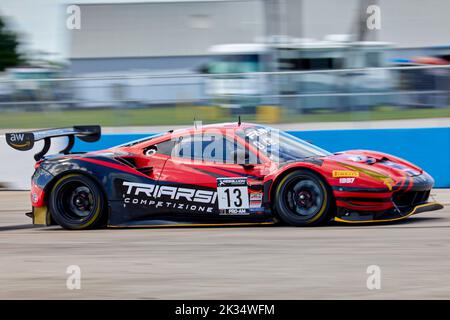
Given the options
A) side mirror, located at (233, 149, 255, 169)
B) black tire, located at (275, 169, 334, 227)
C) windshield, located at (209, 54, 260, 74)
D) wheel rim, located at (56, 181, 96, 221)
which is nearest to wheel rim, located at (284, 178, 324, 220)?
black tire, located at (275, 169, 334, 227)

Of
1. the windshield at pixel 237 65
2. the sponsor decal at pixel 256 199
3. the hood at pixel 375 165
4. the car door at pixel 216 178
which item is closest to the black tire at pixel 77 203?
the car door at pixel 216 178

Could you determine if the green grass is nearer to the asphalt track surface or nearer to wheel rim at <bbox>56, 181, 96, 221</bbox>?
the asphalt track surface

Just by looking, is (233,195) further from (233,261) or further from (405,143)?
(405,143)

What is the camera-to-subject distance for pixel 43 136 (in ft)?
33.3

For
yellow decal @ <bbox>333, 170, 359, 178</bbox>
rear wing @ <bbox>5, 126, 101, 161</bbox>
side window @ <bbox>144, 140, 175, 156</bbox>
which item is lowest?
yellow decal @ <bbox>333, 170, 359, 178</bbox>

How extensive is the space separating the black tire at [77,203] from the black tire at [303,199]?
1.96 meters

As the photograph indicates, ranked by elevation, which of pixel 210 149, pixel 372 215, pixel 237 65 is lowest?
pixel 372 215

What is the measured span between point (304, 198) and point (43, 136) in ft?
9.93

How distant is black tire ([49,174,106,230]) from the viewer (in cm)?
976

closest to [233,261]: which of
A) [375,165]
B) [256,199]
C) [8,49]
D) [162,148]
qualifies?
[256,199]

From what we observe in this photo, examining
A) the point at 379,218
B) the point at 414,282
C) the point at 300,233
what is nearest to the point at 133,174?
the point at 300,233

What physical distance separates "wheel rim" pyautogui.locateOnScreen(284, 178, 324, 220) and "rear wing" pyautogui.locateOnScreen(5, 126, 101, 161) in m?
2.50

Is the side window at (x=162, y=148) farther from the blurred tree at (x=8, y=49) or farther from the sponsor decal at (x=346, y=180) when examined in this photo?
the blurred tree at (x=8, y=49)

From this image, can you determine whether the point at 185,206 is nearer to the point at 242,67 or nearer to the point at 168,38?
the point at 242,67
